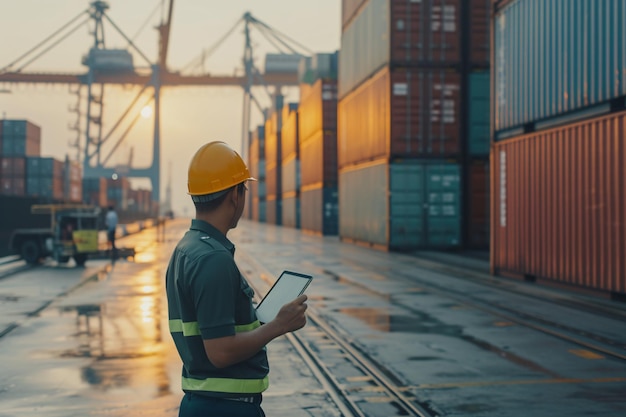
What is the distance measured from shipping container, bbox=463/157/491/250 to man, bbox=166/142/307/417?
3095 centimetres

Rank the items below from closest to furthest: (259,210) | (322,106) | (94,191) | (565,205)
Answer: (565,205) < (322,106) < (94,191) < (259,210)

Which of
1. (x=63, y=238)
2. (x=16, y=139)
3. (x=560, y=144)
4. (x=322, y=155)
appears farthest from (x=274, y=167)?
(x=560, y=144)

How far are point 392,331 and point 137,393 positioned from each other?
5.19 m

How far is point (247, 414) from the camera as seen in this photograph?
11.5 ft

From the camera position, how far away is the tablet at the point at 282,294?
11.8 feet

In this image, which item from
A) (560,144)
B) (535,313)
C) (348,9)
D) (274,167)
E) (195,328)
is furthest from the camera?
(274,167)

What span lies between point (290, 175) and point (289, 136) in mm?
3109

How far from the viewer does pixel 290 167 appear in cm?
7088

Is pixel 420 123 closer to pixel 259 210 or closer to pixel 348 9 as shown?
pixel 348 9

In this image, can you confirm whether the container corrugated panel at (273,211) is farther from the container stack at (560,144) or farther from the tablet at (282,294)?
the tablet at (282,294)

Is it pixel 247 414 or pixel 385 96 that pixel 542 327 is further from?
pixel 385 96

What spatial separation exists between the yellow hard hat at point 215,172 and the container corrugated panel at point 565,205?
13.9 meters

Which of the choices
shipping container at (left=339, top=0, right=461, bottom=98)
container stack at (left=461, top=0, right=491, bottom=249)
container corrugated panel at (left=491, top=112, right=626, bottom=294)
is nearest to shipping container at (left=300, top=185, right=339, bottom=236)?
shipping container at (left=339, top=0, right=461, bottom=98)

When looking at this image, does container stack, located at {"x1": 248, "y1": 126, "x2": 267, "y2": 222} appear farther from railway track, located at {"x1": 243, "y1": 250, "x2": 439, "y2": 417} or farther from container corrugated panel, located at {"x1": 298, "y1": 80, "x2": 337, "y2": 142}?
railway track, located at {"x1": 243, "y1": 250, "x2": 439, "y2": 417}
